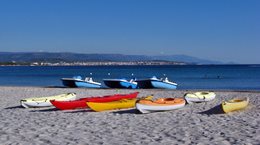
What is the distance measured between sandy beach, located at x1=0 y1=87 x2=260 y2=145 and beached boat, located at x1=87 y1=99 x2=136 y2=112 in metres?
0.32

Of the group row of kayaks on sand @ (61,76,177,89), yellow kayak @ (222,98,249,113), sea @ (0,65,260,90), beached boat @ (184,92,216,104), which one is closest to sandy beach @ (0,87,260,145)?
yellow kayak @ (222,98,249,113)

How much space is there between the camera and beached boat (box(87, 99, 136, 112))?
1708 cm

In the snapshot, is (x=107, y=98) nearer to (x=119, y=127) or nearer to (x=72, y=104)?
(x=72, y=104)

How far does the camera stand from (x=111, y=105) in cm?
1747

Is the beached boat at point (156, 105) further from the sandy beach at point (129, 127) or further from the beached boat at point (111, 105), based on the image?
the beached boat at point (111, 105)

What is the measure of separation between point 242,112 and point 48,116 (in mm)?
6838

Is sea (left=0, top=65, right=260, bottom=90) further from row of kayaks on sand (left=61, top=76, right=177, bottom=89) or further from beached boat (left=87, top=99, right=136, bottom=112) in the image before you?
beached boat (left=87, top=99, right=136, bottom=112)

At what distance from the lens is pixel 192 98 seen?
19734mm

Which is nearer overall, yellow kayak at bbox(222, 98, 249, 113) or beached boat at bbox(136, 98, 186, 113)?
yellow kayak at bbox(222, 98, 249, 113)

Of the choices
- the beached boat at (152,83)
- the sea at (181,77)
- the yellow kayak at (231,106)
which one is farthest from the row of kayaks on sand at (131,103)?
the sea at (181,77)

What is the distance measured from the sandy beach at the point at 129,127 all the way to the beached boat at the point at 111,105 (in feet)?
1.04

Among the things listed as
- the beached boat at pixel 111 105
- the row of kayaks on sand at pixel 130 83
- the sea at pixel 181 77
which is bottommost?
the sea at pixel 181 77

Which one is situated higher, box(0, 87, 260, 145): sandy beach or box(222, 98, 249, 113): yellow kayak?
box(222, 98, 249, 113): yellow kayak

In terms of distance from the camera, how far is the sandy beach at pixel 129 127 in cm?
1105
